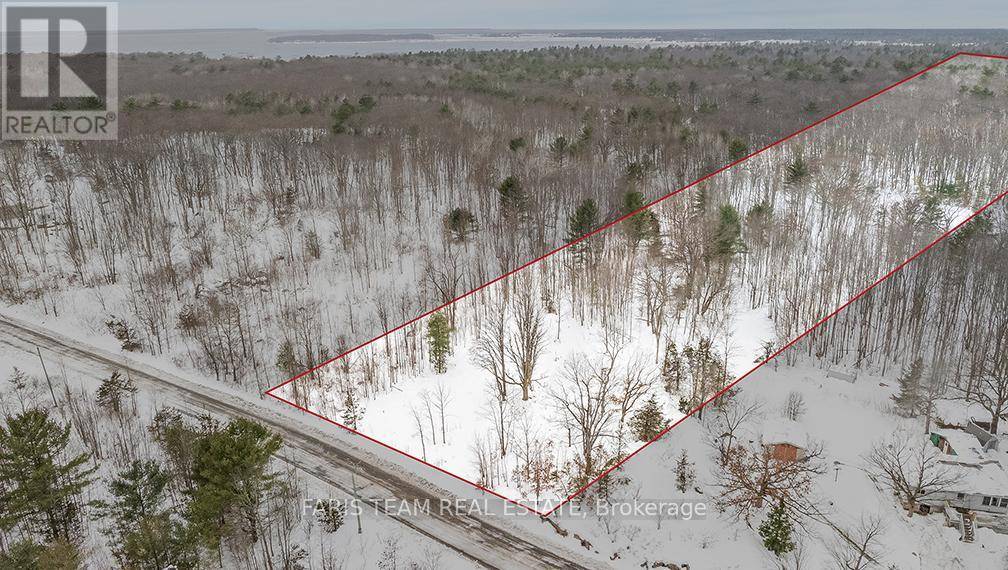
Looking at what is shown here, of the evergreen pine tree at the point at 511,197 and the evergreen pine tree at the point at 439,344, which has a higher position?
the evergreen pine tree at the point at 511,197

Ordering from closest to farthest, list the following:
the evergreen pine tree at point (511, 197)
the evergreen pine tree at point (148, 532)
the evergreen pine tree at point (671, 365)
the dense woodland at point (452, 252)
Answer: the evergreen pine tree at point (148, 532)
the dense woodland at point (452, 252)
the evergreen pine tree at point (671, 365)
the evergreen pine tree at point (511, 197)

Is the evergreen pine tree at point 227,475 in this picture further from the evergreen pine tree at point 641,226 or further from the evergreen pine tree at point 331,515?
the evergreen pine tree at point 641,226

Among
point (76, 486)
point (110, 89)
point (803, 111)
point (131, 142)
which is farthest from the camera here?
point (110, 89)

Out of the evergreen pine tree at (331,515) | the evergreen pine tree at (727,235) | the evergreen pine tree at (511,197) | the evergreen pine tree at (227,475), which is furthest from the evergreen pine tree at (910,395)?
the evergreen pine tree at (227,475)

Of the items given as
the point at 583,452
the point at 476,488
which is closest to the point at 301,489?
the point at 476,488

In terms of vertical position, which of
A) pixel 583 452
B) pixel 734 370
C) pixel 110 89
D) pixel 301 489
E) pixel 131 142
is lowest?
pixel 301 489

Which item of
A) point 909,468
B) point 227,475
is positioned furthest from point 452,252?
point 909,468

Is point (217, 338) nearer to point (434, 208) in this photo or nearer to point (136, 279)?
point (136, 279)

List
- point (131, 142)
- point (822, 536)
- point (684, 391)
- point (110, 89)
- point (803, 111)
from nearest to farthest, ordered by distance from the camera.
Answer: point (822, 536) < point (684, 391) < point (131, 142) < point (803, 111) < point (110, 89)
